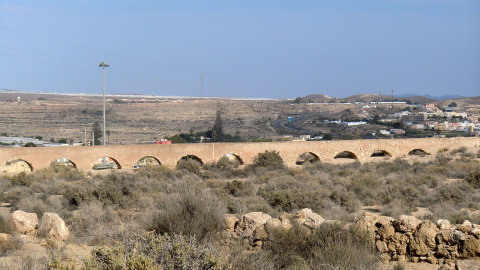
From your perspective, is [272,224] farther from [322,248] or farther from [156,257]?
[156,257]

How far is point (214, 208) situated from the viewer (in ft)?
34.4

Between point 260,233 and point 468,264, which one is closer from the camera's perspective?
point 468,264

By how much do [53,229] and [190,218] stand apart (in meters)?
3.52

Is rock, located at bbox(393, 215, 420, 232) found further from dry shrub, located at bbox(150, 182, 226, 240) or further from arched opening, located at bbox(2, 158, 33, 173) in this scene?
arched opening, located at bbox(2, 158, 33, 173)

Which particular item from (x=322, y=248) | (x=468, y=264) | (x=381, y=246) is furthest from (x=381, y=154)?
(x=322, y=248)

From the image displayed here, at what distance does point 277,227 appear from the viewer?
386 inches

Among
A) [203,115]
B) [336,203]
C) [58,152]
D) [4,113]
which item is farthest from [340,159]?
[4,113]

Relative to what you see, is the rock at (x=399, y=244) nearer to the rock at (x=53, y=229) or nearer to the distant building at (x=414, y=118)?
the rock at (x=53, y=229)

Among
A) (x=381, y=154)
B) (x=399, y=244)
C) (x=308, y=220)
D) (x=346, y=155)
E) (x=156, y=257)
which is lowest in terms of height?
(x=346, y=155)

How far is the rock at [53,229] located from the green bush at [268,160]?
25.1 metres

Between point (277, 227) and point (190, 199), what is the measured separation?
1778 millimetres

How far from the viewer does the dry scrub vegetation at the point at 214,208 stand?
253 inches

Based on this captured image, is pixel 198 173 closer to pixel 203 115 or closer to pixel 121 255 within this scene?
pixel 121 255

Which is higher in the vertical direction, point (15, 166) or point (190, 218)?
point (190, 218)
